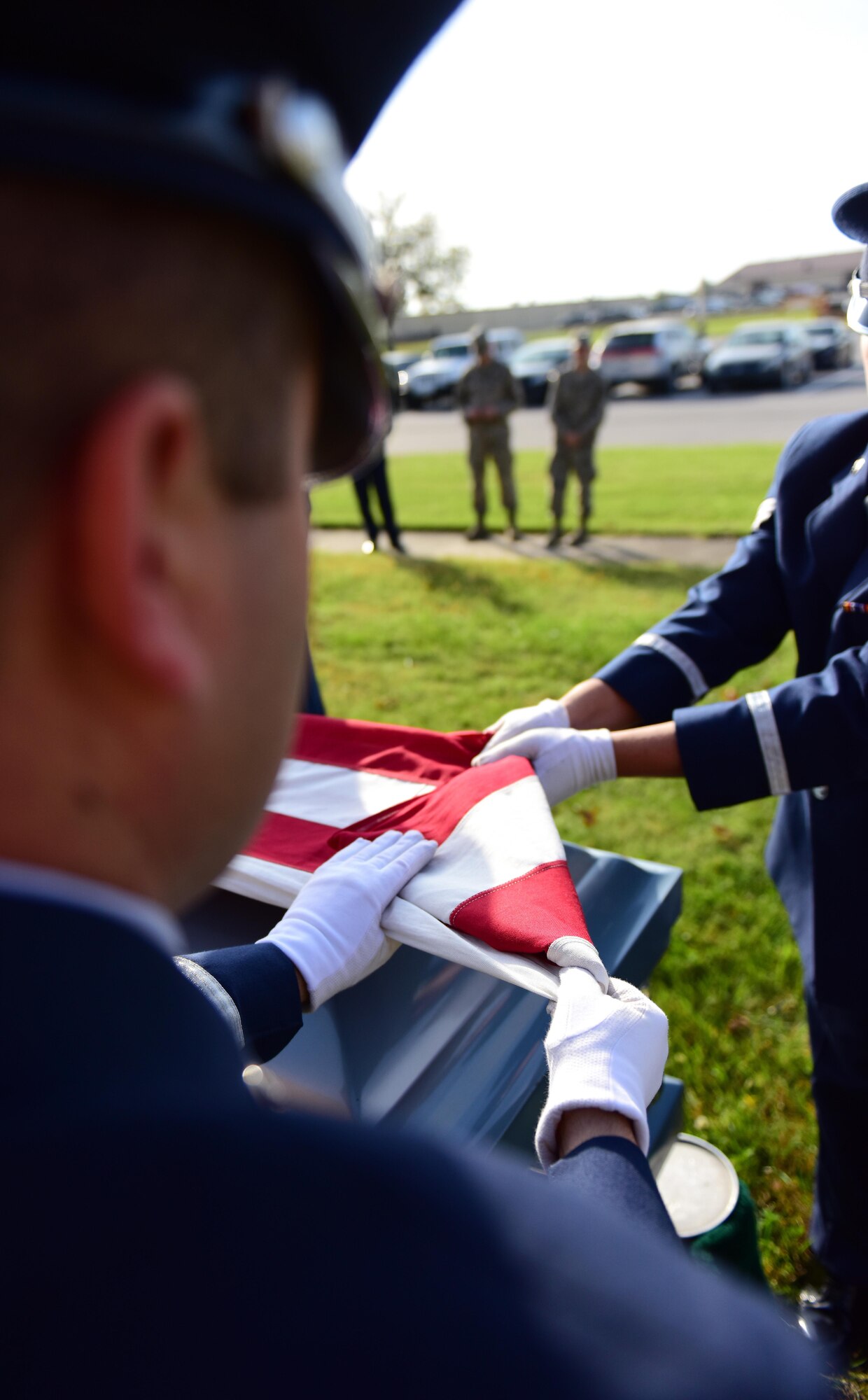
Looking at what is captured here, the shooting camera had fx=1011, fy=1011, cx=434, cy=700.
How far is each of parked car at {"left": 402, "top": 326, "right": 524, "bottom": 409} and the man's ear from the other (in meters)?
24.6

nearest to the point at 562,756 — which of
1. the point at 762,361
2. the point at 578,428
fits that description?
the point at 578,428

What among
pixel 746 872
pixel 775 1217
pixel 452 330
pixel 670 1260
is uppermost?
pixel 452 330

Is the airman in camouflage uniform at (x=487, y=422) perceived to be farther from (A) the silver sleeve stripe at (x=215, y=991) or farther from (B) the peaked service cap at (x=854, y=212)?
(A) the silver sleeve stripe at (x=215, y=991)

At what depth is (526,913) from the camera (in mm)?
1339

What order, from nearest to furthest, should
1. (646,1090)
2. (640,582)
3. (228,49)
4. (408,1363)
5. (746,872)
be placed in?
(408,1363), (228,49), (646,1090), (746,872), (640,582)

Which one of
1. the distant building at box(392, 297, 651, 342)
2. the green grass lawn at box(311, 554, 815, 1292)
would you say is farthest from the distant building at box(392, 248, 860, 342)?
the green grass lawn at box(311, 554, 815, 1292)

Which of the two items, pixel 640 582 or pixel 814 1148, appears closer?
pixel 814 1148

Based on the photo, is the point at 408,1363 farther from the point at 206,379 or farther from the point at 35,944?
the point at 206,379

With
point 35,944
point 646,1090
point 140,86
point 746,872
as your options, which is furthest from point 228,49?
point 746,872

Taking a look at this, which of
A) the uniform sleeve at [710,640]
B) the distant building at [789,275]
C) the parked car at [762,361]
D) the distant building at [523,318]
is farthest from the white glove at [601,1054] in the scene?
the distant building at [789,275]

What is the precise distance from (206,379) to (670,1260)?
0.53m

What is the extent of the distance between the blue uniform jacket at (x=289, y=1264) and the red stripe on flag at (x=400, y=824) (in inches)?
43.1

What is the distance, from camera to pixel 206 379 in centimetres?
55

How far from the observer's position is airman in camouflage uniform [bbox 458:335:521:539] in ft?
31.9
